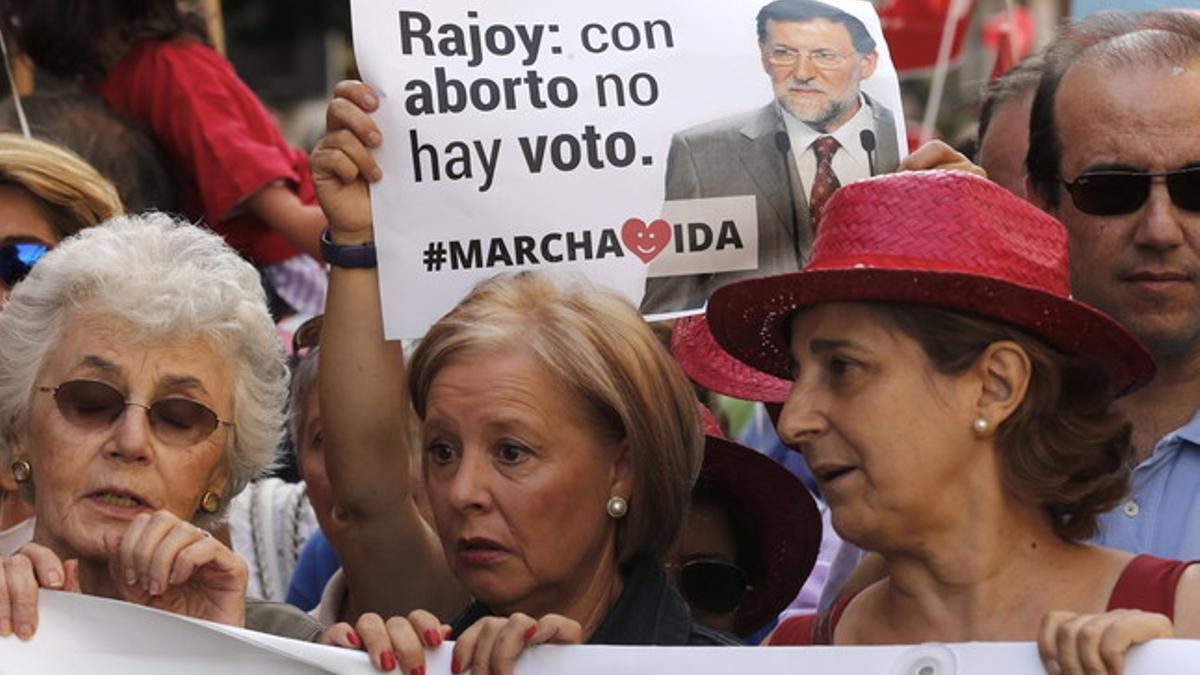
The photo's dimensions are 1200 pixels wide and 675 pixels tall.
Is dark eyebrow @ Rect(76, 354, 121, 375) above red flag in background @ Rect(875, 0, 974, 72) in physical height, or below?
above

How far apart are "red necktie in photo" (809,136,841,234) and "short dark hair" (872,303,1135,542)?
2.01 ft

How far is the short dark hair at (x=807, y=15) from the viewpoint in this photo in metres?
3.99

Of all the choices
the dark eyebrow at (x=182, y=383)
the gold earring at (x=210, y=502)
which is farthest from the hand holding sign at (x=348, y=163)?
the gold earring at (x=210, y=502)

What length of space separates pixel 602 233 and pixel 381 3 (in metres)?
0.55

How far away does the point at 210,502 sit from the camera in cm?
387

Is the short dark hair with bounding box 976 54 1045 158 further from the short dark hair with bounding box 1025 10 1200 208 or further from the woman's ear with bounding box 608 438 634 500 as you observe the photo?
the woman's ear with bounding box 608 438 634 500

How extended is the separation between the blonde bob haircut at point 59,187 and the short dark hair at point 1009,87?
Result: 1886 mm

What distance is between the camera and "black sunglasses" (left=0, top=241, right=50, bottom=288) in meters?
4.71

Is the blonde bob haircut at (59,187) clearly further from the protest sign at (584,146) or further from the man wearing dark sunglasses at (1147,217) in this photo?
the man wearing dark sunglasses at (1147,217)

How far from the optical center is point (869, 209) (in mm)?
3379

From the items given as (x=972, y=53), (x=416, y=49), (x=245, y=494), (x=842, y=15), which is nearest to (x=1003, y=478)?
(x=842, y=15)

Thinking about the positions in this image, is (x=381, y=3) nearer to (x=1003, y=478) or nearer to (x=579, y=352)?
(x=579, y=352)

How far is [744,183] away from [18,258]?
5.38 ft

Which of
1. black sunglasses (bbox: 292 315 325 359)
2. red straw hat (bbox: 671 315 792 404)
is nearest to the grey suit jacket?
red straw hat (bbox: 671 315 792 404)
